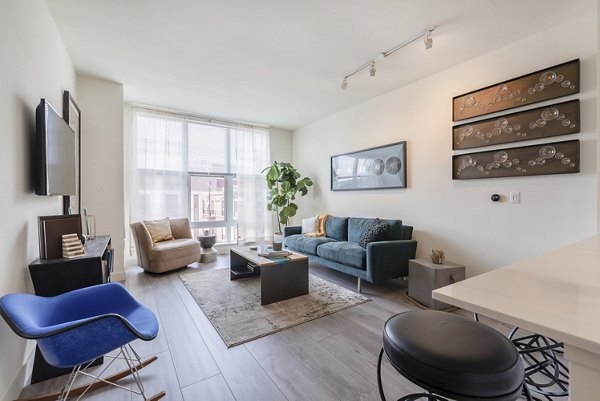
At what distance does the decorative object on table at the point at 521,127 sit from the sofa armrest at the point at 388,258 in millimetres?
1330

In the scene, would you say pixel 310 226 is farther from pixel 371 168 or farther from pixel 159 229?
pixel 159 229

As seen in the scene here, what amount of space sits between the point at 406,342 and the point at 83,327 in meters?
1.34

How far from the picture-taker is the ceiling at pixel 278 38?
2053 millimetres

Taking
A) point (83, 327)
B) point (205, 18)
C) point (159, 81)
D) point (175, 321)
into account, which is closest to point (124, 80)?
point (159, 81)

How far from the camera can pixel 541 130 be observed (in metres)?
2.34

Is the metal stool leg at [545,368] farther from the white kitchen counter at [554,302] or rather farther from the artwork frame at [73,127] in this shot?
the artwork frame at [73,127]

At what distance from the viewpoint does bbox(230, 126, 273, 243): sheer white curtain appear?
527 cm

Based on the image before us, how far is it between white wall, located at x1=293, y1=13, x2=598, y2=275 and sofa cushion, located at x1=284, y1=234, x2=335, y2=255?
88 centimetres

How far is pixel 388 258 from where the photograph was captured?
2.89 m

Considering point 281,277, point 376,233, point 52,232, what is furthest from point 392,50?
point 52,232

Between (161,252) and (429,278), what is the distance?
3476 mm

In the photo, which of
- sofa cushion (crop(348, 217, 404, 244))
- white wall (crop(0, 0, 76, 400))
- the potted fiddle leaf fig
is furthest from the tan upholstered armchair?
sofa cushion (crop(348, 217, 404, 244))

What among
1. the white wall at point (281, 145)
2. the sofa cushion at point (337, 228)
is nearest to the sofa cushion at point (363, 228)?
the sofa cushion at point (337, 228)

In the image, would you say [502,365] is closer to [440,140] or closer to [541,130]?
[541,130]
